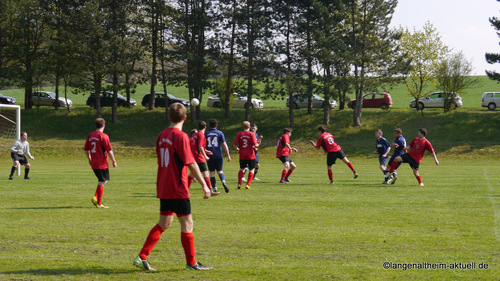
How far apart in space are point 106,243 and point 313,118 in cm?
4261

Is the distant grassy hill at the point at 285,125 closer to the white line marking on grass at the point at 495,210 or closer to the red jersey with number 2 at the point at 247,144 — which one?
the red jersey with number 2 at the point at 247,144

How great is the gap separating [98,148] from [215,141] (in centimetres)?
435

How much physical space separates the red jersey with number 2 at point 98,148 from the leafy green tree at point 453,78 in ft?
148

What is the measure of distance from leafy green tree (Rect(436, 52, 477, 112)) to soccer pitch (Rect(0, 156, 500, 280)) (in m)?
37.7

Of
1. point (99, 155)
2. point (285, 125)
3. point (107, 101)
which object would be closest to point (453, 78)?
point (285, 125)

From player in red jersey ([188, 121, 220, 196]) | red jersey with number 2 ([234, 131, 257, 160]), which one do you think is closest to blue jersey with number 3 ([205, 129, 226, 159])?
player in red jersey ([188, 121, 220, 196])

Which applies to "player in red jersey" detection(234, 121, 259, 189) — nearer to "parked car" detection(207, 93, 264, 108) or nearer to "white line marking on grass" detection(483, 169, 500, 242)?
"white line marking on grass" detection(483, 169, 500, 242)

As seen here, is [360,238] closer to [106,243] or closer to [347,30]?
[106,243]

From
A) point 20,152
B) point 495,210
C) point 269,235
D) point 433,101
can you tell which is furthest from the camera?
point 433,101

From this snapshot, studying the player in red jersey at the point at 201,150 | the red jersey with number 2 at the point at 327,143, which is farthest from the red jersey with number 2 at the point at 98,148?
the red jersey with number 2 at the point at 327,143

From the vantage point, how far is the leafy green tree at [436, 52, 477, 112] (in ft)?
167

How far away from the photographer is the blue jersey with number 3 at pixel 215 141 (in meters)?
16.3

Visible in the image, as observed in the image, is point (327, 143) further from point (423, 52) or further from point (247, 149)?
point (423, 52)

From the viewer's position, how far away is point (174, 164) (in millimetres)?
6875
